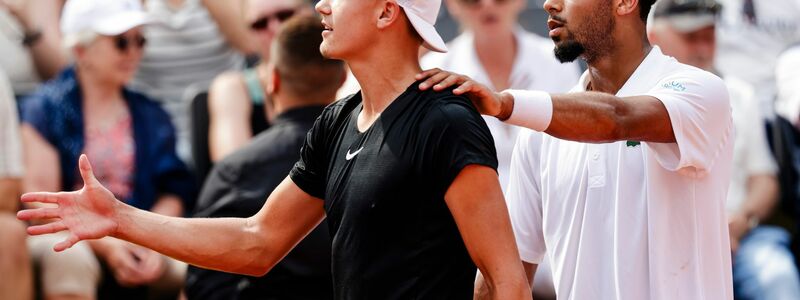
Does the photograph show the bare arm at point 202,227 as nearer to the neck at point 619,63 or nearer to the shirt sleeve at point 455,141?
the shirt sleeve at point 455,141

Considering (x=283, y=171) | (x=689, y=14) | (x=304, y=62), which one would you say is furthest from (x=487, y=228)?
(x=689, y=14)

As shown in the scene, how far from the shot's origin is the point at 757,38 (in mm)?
7215

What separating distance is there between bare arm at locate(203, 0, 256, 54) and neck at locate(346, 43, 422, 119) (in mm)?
3681

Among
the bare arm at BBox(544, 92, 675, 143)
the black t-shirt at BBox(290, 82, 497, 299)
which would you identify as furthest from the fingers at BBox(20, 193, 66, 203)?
the bare arm at BBox(544, 92, 675, 143)

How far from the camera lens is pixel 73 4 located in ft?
20.6

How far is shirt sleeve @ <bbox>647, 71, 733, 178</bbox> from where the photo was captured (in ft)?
11.0

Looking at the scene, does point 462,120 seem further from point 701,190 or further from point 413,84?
point 701,190

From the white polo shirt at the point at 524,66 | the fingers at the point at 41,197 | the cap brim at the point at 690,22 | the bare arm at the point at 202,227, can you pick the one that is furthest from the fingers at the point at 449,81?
the cap brim at the point at 690,22

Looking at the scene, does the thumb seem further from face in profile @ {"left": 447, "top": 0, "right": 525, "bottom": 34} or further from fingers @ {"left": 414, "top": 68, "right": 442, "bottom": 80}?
face in profile @ {"left": 447, "top": 0, "right": 525, "bottom": 34}

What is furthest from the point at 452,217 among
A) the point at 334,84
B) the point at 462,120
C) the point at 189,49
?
the point at 189,49

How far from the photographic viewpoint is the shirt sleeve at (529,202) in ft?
12.5

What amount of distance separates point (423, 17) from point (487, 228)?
613mm

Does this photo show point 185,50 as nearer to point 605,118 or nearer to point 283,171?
point 283,171

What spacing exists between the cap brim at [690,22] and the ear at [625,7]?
2.62m
